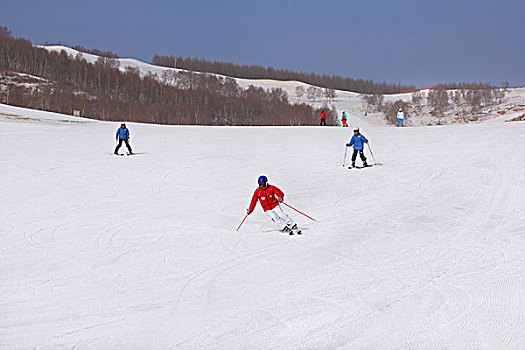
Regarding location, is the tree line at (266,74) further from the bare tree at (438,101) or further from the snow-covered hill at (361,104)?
the bare tree at (438,101)

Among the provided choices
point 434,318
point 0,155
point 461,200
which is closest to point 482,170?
point 461,200

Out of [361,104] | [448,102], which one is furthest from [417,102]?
[361,104]

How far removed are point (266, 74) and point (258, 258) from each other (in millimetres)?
159461

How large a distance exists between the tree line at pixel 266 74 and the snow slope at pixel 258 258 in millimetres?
147591

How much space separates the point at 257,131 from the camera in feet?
89.6

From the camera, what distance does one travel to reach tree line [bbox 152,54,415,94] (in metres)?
158

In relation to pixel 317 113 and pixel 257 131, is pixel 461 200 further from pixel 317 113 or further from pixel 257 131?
pixel 317 113

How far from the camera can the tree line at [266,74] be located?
15825 centimetres

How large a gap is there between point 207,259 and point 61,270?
2143 mm

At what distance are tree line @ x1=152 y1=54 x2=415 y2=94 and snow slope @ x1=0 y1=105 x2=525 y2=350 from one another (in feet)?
484

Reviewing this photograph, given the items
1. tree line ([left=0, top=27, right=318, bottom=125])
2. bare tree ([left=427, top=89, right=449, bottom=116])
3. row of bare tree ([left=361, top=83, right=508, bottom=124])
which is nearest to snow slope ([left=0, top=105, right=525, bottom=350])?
tree line ([left=0, top=27, right=318, bottom=125])

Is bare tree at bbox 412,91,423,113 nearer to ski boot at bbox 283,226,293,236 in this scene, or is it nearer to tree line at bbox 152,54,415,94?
tree line at bbox 152,54,415,94

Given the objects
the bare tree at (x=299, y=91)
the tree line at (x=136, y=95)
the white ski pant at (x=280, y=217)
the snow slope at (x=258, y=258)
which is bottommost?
the snow slope at (x=258, y=258)

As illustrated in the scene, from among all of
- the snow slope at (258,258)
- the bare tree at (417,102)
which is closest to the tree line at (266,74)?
the bare tree at (417,102)
